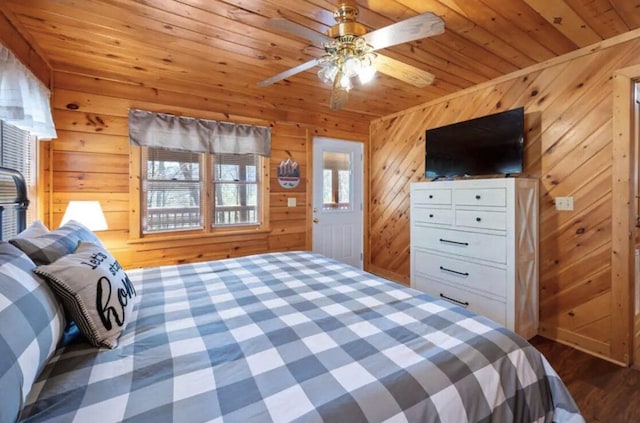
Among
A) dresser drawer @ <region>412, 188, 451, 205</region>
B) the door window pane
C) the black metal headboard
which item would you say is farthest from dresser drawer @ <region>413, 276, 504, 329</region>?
the black metal headboard

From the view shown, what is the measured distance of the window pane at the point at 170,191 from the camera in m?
2.90

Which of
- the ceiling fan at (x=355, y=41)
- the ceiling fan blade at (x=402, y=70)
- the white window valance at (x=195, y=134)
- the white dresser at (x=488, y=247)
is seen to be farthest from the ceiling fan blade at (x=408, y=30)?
the white window valance at (x=195, y=134)

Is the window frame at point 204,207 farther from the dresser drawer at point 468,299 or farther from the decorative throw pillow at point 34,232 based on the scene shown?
the dresser drawer at point 468,299

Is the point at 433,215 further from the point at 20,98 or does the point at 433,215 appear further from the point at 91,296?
the point at 20,98

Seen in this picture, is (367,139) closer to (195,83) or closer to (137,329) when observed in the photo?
(195,83)

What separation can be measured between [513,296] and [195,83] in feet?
11.0

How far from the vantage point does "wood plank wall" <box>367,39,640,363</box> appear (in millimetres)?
2129

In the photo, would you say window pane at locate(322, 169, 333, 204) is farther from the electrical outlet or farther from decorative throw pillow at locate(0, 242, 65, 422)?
decorative throw pillow at locate(0, 242, 65, 422)

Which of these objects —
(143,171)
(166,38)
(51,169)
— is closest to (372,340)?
(166,38)

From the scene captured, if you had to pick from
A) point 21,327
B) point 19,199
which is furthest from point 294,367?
point 19,199

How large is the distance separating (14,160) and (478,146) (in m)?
3.69

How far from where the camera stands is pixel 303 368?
0.89m

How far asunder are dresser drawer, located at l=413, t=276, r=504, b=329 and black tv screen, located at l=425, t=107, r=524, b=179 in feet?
3.64

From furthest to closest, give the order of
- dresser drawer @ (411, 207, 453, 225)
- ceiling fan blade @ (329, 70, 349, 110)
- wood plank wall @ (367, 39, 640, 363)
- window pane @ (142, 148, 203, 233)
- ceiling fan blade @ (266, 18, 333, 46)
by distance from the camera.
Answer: window pane @ (142, 148, 203, 233)
dresser drawer @ (411, 207, 453, 225)
wood plank wall @ (367, 39, 640, 363)
ceiling fan blade @ (329, 70, 349, 110)
ceiling fan blade @ (266, 18, 333, 46)
